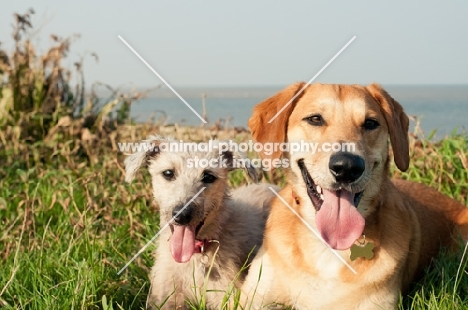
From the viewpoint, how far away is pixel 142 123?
920 centimetres

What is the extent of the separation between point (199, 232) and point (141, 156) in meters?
0.83

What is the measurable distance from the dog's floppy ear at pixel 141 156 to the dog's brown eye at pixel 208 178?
0.56 metres

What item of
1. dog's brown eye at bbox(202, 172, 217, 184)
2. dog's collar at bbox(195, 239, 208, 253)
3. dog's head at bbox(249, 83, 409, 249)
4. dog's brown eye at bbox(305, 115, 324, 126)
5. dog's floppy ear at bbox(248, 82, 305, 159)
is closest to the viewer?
dog's head at bbox(249, 83, 409, 249)

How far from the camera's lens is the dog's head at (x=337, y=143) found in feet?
11.7

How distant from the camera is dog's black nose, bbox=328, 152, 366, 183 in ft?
11.3

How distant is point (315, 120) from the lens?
154 inches

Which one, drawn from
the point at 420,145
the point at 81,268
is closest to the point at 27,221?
the point at 81,268

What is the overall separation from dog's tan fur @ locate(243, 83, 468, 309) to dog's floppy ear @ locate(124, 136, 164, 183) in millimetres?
1177

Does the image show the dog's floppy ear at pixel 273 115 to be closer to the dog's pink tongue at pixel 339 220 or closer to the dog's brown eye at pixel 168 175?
the dog's pink tongue at pixel 339 220

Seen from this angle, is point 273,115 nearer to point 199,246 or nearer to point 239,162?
point 239,162

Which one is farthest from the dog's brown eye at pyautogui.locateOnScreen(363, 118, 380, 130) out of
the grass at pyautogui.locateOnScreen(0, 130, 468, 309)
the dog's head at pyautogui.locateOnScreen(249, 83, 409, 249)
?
the grass at pyautogui.locateOnScreen(0, 130, 468, 309)

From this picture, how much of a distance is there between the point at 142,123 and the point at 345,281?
19.4 feet

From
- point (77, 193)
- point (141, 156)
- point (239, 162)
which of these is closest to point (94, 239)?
point (141, 156)

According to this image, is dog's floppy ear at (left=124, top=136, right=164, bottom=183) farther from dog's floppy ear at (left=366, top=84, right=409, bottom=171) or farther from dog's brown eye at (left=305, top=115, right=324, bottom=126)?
dog's floppy ear at (left=366, top=84, right=409, bottom=171)
